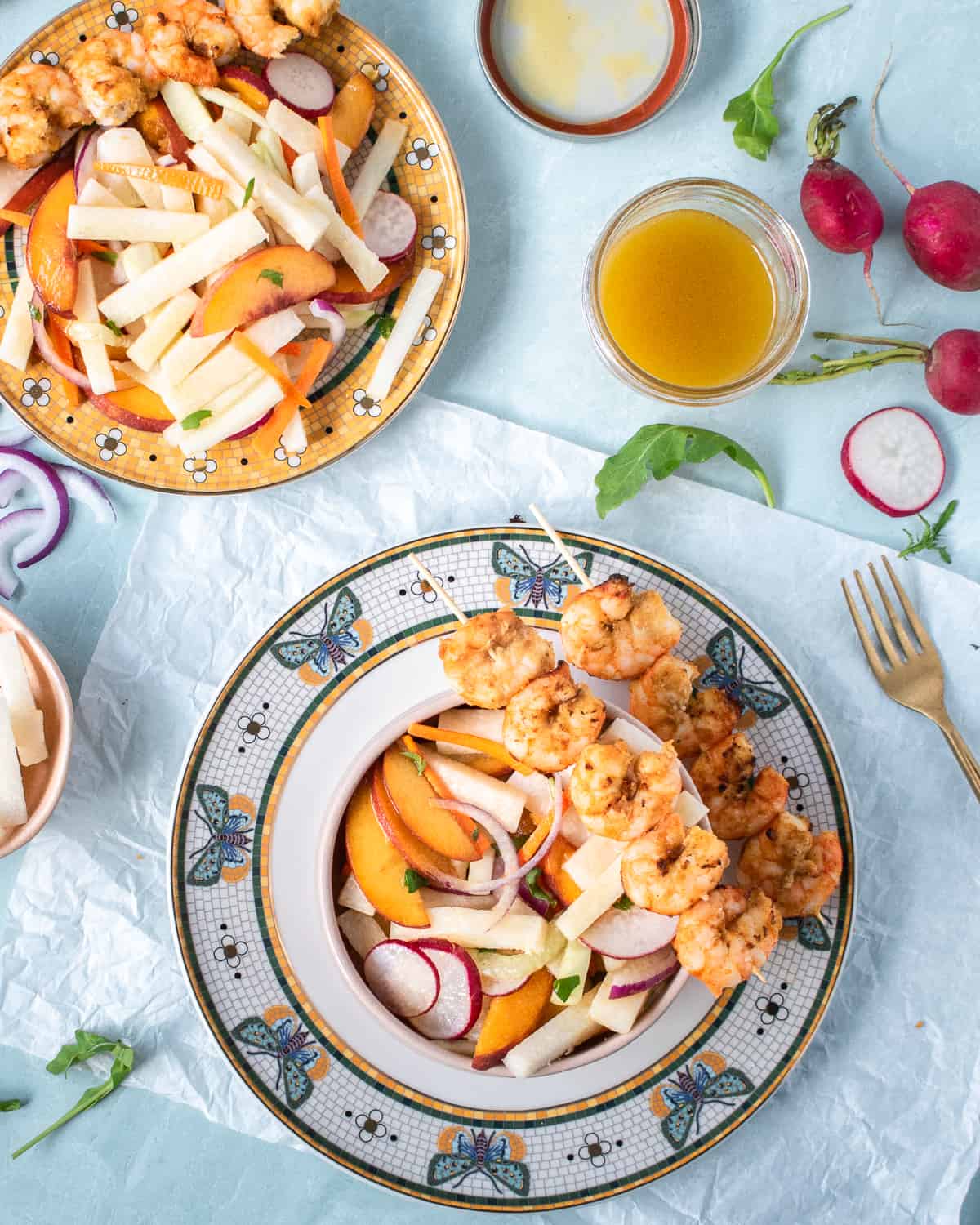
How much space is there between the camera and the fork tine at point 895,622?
2.10 m

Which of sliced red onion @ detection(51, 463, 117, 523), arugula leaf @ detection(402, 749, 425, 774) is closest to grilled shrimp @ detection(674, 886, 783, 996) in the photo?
arugula leaf @ detection(402, 749, 425, 774)

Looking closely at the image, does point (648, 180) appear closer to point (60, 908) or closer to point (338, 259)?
point (338, 259)

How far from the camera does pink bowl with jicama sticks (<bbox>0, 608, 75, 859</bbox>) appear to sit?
190cm

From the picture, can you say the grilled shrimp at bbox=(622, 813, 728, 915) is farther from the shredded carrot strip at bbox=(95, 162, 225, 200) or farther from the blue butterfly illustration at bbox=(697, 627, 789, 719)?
the shredded carrot strip at bbox=(95, 162, 225, 200)

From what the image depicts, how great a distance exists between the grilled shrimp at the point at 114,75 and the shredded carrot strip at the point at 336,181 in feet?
1.09

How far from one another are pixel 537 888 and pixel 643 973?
0.79 ft

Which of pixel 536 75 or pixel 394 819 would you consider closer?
pixel 394 819

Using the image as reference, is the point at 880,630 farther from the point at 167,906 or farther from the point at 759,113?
the point at 167,906

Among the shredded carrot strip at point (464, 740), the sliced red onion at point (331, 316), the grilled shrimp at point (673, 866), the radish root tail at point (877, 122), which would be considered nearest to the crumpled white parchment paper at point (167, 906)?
the sliced red onion at point (331, 316)

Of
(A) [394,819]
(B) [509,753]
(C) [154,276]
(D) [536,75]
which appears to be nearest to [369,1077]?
(A) [394,819]

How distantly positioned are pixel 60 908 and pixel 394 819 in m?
0.84

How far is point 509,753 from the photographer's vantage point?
170 cm

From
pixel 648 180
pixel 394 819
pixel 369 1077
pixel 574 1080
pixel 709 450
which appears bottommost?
pixel 369 1077

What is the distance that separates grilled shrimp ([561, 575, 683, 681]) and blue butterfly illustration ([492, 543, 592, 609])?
0.88 ft
